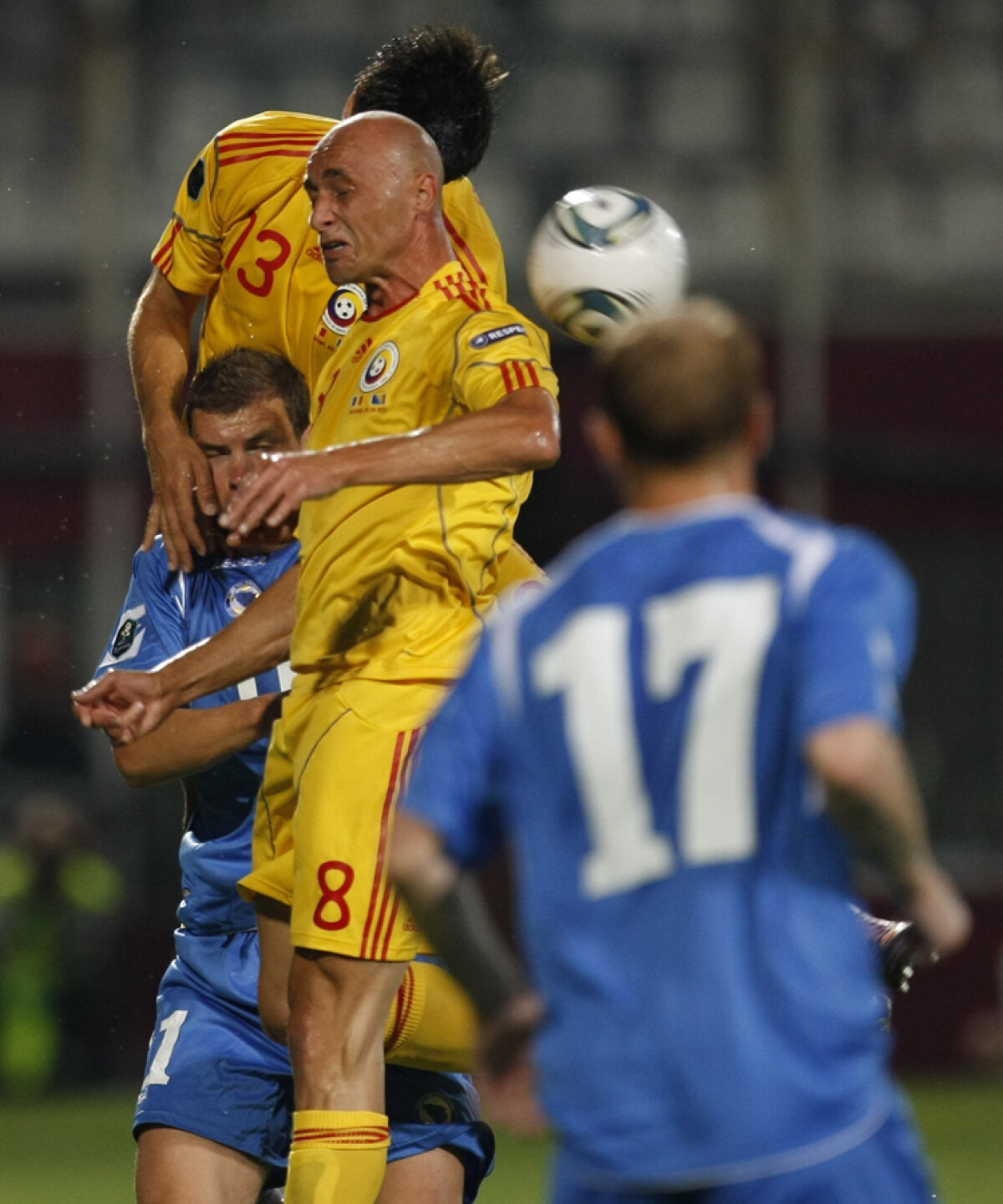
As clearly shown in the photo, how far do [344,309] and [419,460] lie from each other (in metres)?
1.39

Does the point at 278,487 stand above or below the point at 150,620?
above

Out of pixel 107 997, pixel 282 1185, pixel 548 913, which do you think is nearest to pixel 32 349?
pixel 107 997

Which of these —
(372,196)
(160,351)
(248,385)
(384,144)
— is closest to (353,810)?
(248,385)

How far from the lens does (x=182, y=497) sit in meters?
4.74

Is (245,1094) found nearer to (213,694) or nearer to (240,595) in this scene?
(213,694)

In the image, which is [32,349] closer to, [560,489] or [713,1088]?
[560,489]

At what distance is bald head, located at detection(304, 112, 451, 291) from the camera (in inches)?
170

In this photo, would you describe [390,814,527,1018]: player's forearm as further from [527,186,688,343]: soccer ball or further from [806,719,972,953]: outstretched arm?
[527,186,688,343]: soccer ball

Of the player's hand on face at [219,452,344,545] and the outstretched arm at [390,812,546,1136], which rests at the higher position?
the player's hand on face at [219,452,344,545]

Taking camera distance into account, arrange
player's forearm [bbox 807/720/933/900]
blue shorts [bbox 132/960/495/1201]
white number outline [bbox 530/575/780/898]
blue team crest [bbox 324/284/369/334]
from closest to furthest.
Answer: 1. player's forearm [bbox 807/720/933/900]
2. white number outline [bbox 530/575/780/898]
3. blue shorts [bbox 132/960/495/1201]
4. blue team crest [bbox 324/284/369/334]

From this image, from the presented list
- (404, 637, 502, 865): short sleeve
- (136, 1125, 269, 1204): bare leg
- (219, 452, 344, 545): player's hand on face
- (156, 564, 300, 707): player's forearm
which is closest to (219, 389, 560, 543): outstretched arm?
(219, 452, 344, 545): player's hand on face

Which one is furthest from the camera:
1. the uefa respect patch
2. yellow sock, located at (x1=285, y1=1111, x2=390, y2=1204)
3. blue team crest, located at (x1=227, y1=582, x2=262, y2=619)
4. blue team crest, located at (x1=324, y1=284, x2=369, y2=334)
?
blue team crest, located at (x1=324, y1=284, x2=369, y2=334)

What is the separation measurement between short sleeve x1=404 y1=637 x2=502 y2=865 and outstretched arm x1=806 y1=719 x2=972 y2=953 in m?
0.41

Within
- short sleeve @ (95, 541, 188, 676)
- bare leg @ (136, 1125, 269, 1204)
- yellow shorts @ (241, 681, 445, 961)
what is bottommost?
bare leg @ (136, 1125, 269, 1204)
